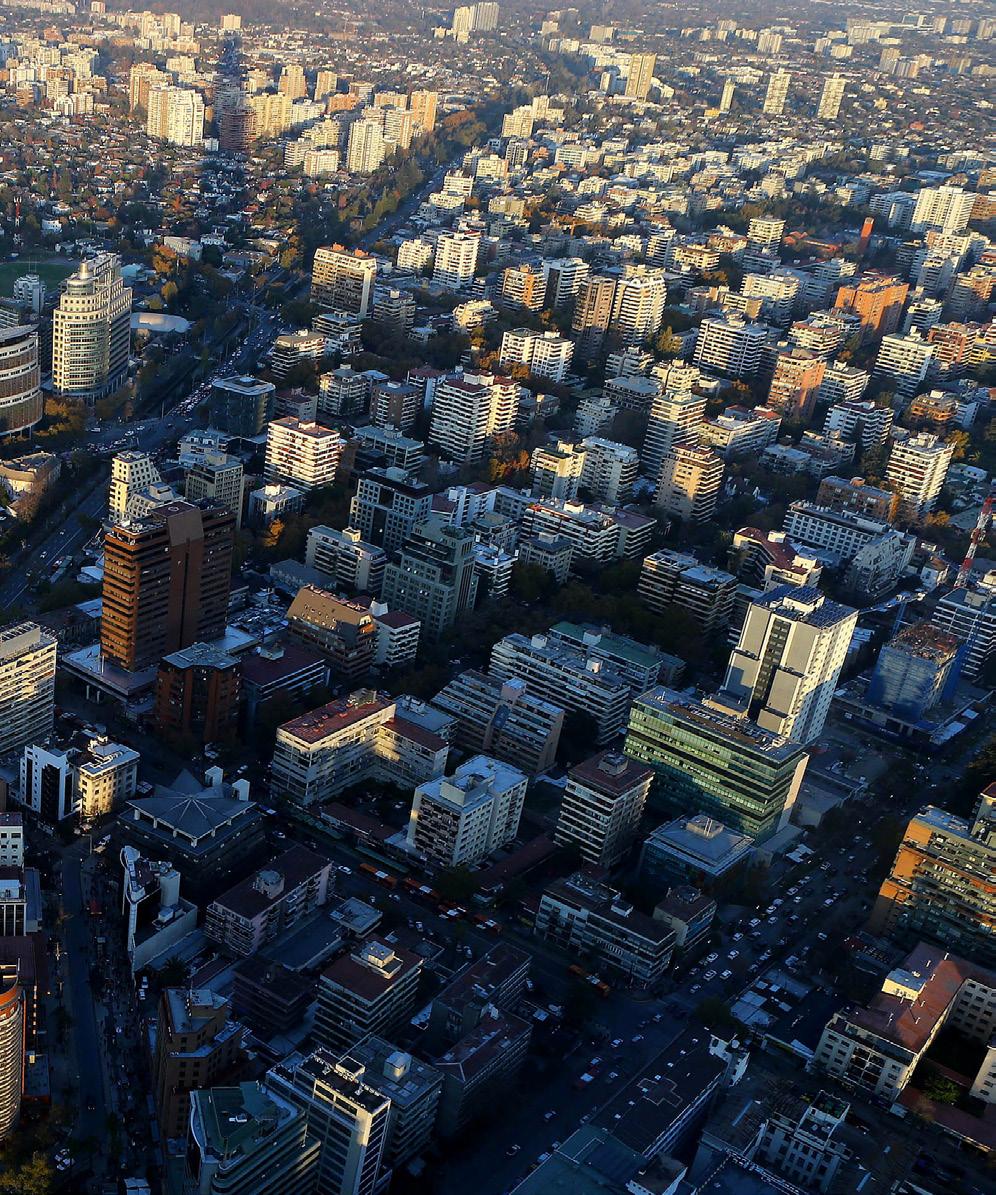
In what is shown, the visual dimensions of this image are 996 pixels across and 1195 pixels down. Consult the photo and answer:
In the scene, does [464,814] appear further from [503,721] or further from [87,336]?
[87,336]

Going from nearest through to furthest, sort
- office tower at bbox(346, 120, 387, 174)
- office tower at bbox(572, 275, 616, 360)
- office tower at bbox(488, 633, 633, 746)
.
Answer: office tower at bbox(488, 633, 633, 746) → office tower at bbox(572, 275, 616, 360) → office tower at bbox(346, 120, 387, 174)

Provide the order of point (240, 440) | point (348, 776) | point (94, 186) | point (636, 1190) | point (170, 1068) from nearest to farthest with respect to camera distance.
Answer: point (636, 1190) < point (170, 1068) < point (348, 776) < point (240, 440) < point (94, 186)

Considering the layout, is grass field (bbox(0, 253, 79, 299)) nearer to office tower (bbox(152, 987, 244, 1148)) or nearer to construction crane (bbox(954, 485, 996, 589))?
construction crane (bbox(954, 485, 996, 589))

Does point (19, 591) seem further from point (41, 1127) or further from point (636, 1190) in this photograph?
point (636, 1190)

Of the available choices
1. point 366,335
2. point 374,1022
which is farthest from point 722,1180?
point 366,335

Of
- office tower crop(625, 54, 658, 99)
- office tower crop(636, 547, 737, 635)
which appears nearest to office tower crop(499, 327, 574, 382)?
office tower crop(636, 547, 737, 635)

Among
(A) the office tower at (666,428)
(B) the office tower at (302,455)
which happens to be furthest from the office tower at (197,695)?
(A) the office tower at (666,428)

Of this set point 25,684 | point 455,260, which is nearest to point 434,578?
point 25,684

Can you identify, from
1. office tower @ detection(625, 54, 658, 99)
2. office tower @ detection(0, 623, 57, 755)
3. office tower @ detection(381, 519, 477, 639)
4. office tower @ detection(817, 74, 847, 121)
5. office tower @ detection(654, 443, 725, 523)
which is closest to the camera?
office tower @ detection(0, 623, 57, 755)
